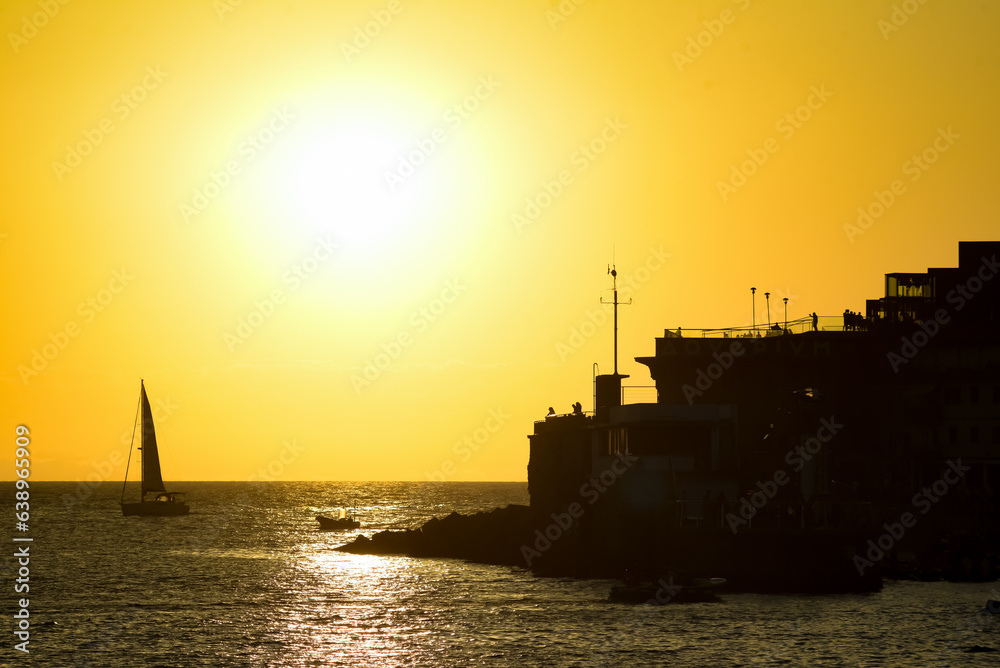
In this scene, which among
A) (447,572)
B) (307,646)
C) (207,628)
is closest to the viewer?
(307,646)

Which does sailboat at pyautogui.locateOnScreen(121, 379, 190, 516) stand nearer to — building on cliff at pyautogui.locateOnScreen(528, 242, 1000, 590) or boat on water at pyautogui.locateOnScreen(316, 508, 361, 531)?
boat on water at pyautogui.locateOnScreen(316, 508, 361, 531)

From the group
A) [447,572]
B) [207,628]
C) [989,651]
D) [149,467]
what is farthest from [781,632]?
[149,467]

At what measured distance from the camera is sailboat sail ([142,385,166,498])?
17275cm

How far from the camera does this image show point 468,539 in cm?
11425

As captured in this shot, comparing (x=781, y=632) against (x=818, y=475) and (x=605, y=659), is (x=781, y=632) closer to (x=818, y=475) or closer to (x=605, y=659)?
(x=605, y=659)

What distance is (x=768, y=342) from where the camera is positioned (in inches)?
3986

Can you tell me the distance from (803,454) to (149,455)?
118 meters

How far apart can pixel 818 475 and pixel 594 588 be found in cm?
1585
